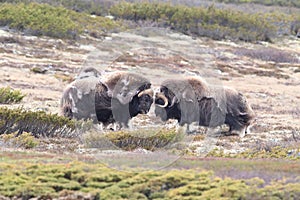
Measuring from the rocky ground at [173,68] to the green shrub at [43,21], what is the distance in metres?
0.86

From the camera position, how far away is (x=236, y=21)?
153 feet

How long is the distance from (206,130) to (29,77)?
33.9 ft

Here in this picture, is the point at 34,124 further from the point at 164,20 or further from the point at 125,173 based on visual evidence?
the point at 164,20

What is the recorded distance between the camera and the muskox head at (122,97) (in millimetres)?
13047

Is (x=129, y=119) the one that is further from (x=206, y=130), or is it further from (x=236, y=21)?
(x=236, y=21)

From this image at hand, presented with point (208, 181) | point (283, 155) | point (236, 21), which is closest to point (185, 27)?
point (236, 21)

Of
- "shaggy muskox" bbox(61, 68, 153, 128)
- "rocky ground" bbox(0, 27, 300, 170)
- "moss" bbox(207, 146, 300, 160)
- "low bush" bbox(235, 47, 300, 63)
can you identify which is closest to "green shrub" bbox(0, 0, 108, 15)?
"rocky ground" bbox(0, 27, 300, 170)

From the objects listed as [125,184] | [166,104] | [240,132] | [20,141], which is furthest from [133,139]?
[125,184]

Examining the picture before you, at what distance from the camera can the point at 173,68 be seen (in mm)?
28719

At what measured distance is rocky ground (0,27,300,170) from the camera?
1518 cm

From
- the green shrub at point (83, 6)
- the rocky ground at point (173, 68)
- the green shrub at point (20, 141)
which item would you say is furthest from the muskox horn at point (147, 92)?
the green shrub at point (83, 6)

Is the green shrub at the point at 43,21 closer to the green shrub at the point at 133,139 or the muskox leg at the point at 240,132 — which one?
the muskox leg at the point at 240,132

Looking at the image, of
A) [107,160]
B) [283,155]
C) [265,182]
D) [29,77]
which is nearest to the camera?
[265,182]

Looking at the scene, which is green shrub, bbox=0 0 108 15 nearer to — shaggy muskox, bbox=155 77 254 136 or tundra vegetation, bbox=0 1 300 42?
tundra vegetation, bbox=0 1 300 42
